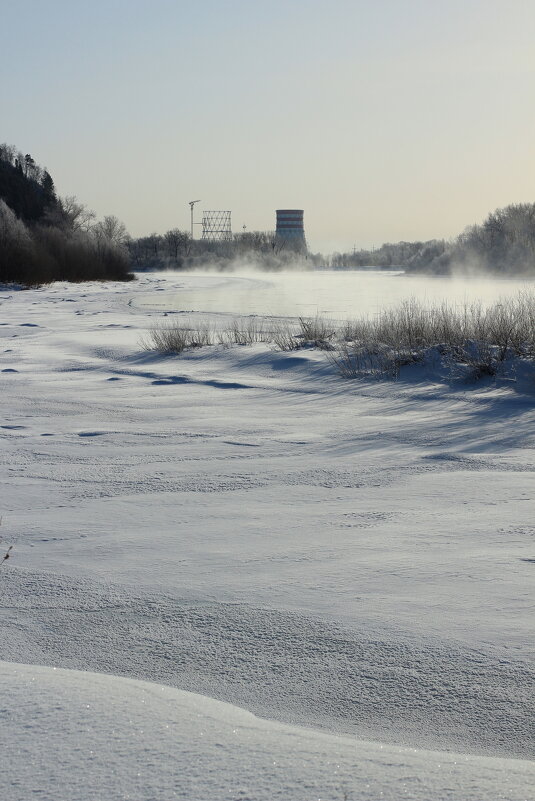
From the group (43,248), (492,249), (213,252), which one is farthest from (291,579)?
(213,252)

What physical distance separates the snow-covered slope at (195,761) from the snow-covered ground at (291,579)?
0.03 ft

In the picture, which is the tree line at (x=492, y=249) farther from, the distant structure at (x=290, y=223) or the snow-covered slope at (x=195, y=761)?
the distant structure at (x=290, y=223)

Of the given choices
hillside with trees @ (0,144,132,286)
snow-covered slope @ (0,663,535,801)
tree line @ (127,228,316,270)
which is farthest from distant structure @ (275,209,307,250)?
snow-covered slope @ (0,663,535,801)

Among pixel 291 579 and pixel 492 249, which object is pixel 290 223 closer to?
pixel 492 249

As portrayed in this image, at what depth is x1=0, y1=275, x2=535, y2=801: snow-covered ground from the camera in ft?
7.99

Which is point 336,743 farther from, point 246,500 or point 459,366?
point 459,366

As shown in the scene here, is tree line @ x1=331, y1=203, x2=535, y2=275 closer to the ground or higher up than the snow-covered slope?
higher up

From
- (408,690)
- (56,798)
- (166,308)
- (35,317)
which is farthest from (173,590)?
(166,308)

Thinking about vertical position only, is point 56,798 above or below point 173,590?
above

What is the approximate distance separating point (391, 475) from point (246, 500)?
4.24 feet

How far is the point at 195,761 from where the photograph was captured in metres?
1.95

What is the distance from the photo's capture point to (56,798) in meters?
1.75

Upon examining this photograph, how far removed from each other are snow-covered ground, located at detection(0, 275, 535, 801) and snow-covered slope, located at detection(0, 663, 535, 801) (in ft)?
0.03

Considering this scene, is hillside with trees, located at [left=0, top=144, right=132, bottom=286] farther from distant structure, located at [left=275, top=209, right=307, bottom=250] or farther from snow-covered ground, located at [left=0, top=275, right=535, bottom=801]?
distant structure, located at [left=275, top=209, right=307, bottom=250]
